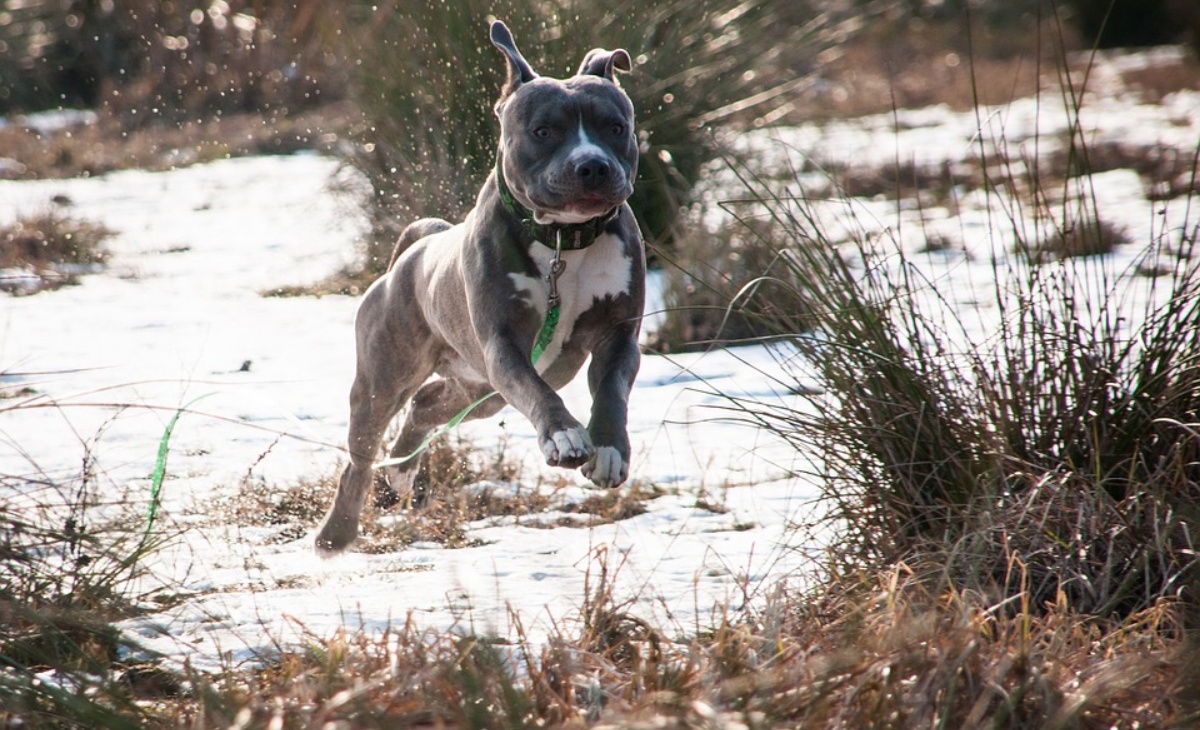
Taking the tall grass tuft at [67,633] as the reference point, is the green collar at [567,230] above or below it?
above

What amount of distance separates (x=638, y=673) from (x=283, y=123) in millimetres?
14203

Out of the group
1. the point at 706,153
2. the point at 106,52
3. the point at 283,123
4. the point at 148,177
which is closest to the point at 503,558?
the point at 706,153

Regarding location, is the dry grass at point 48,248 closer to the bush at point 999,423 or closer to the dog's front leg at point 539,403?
the dog's front leg at point 539,403

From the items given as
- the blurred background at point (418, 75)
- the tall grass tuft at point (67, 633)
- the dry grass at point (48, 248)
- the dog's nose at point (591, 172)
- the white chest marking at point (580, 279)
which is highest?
the blurred background at point (418, 75)

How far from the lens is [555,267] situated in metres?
4.04

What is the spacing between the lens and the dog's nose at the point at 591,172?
12.5 feet

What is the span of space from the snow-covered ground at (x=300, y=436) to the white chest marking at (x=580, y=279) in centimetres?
44

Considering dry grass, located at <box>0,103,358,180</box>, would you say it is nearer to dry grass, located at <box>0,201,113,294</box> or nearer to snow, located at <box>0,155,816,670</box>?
dry grass, located at <box>0,201,113,294</box>

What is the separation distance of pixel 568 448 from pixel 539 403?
288 millimetres

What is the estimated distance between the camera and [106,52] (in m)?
18.3

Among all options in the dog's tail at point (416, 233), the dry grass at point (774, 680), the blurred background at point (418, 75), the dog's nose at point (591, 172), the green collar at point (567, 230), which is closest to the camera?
the dry grass at point (774, 680)

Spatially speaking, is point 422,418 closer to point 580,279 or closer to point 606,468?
point 580,279

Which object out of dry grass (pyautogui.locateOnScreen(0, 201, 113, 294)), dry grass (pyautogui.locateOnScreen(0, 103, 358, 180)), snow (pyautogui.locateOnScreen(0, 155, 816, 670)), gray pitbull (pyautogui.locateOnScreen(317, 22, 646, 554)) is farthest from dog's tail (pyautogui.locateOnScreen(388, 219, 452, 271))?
dry grass (pyautogui.locateOnScreen(0, 103, 358, 180))

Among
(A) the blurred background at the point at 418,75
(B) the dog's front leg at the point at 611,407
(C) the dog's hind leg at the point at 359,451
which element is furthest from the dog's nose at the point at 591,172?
(C) the dog's hind leg at the point at 359,451
